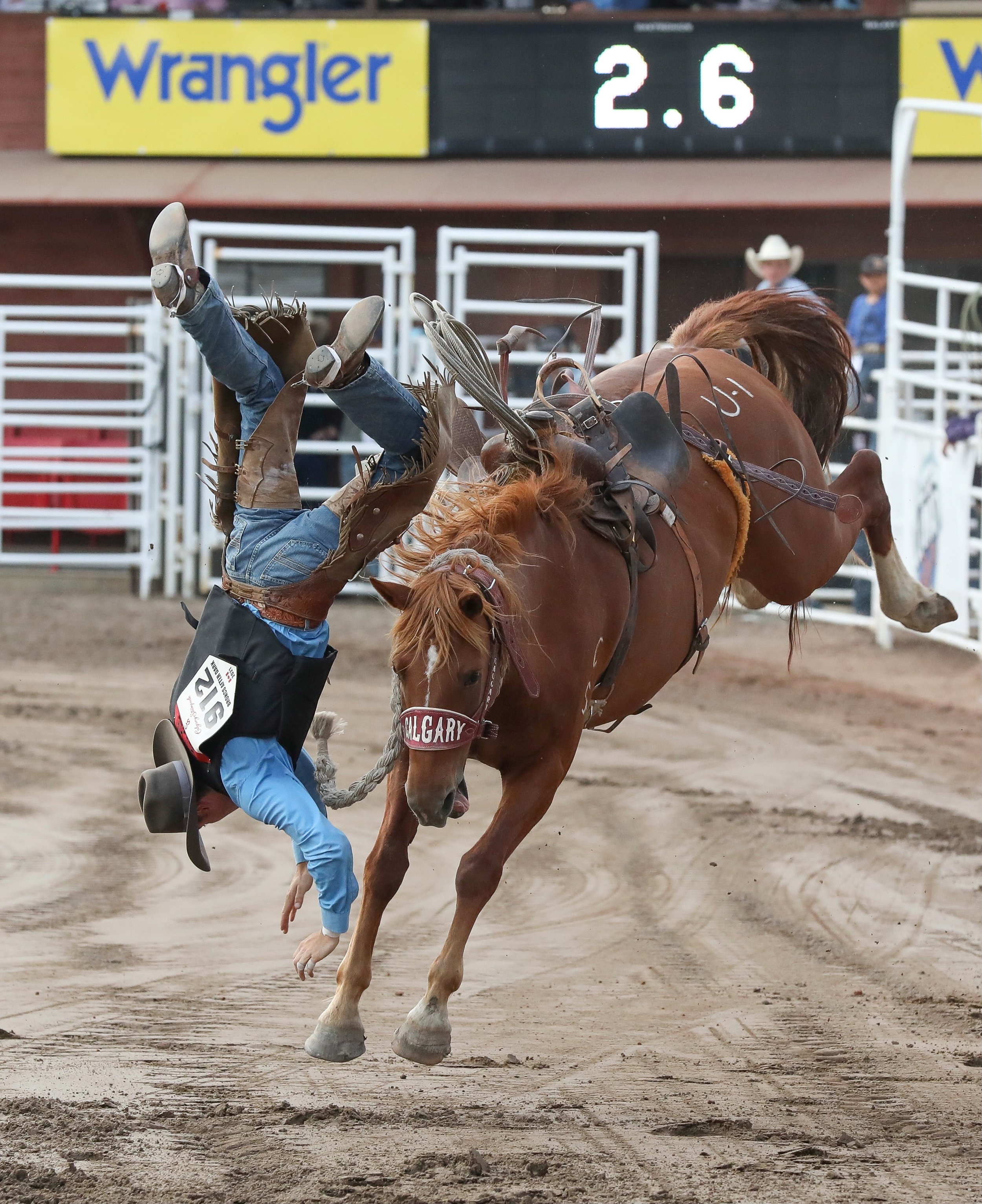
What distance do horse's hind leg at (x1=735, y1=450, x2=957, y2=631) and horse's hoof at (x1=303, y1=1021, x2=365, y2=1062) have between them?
210 centimetres

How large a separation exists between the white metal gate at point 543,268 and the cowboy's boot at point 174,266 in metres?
5.50

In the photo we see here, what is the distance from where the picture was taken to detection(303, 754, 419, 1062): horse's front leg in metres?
3.68

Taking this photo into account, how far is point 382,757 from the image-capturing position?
3932 mm

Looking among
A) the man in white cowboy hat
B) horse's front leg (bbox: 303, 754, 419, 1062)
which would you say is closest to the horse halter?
horse's front leg (bbox: 303, 754, 419, 1062)

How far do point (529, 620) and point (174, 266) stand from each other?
114 cm

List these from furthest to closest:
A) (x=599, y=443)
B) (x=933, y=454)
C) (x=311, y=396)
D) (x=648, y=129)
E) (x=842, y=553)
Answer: (x=311, y=396)
(x=933, y=454)
(x=648, y=129)
(x=842, y=553)
(x=599, y=443)

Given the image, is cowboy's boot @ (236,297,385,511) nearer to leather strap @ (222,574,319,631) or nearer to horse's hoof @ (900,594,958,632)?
leather strap @ (222,574,319,631)

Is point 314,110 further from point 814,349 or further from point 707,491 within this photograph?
point 707,491

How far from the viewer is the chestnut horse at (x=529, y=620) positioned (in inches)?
137

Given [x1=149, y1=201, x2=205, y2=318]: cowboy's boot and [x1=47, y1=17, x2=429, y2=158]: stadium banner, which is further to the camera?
[x1=47, y1=17, x2=429, y2=158]: stadium banner

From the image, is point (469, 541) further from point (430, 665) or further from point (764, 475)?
point (764, 475)

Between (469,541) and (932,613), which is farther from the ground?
(469,541)

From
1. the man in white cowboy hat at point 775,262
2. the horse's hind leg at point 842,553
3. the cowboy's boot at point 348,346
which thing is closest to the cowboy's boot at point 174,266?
the cowboy's boot at point 348,346

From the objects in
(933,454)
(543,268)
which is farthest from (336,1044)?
(543,268)
